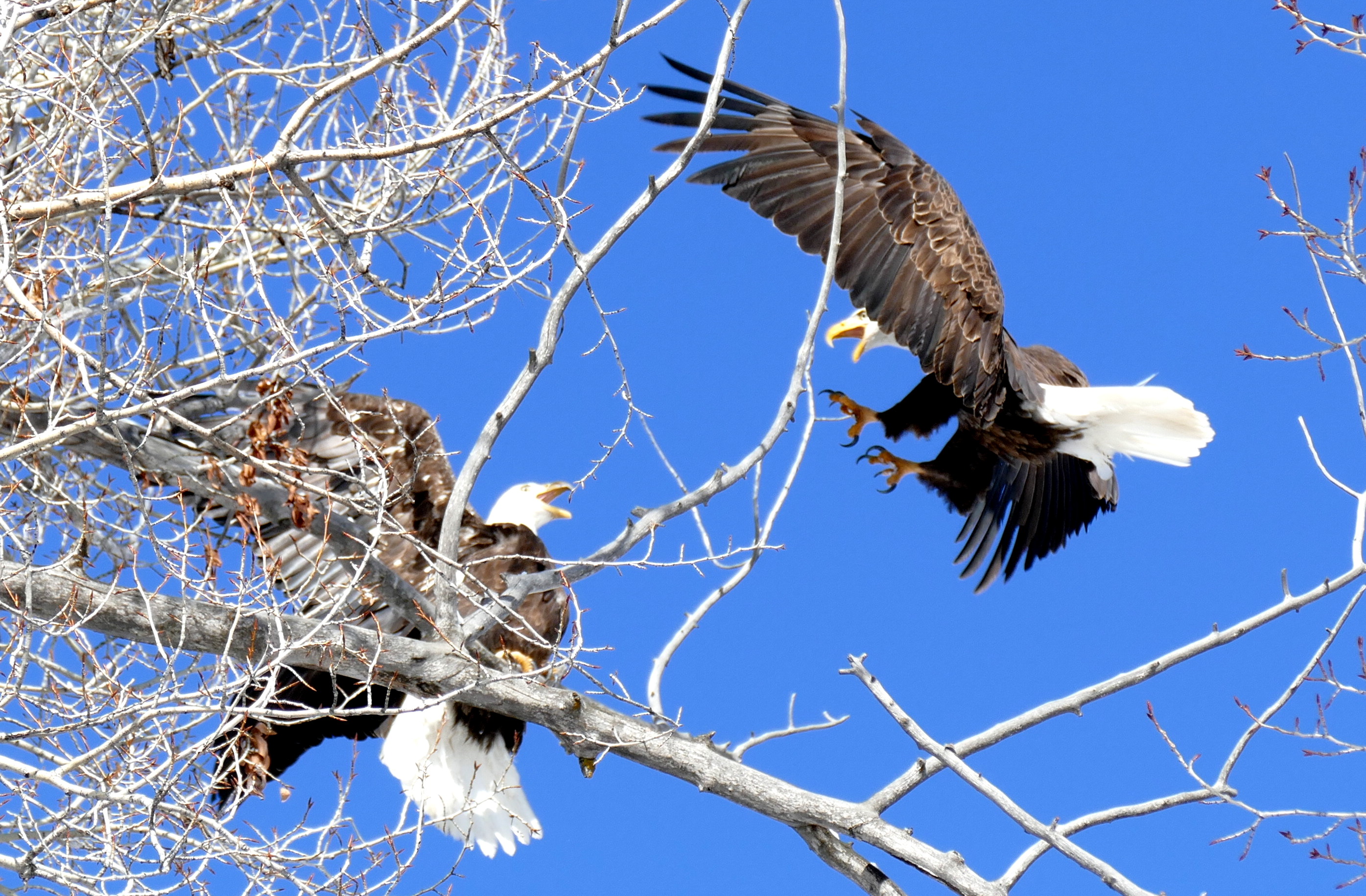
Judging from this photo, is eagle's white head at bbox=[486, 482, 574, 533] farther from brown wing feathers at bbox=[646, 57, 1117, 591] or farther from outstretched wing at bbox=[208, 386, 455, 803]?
brown wing feathers at bbox=[646, 57, 1117, 591]

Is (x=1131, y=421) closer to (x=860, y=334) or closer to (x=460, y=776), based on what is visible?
(x=860, y=334)

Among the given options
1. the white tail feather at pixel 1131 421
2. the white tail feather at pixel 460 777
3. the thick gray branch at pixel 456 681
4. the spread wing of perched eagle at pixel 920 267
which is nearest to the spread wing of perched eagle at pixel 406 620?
the white tail feather at pixel 460 777

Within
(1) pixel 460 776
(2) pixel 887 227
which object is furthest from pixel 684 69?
(1) pixel 460 776

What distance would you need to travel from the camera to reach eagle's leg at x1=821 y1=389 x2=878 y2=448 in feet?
20.2

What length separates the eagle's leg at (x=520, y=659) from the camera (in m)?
4.99

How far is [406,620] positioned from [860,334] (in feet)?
8.15

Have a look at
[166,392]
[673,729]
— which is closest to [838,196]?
[673,729]

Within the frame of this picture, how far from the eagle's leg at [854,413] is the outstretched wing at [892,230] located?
74 centimetres

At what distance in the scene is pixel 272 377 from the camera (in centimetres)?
450

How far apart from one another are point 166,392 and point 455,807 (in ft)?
7.25

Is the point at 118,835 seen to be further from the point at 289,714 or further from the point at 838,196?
the point at 838,196

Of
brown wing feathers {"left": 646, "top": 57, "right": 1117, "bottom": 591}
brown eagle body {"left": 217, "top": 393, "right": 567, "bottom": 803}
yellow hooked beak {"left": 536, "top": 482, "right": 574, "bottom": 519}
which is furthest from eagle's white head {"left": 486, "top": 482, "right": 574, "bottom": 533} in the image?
brown wing feathers {"left": 646, "top": 57, "right": 1117, "bottom": 591}

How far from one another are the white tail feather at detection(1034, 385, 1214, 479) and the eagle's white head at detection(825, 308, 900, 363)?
30.0 inches

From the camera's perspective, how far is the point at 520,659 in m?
5.22
